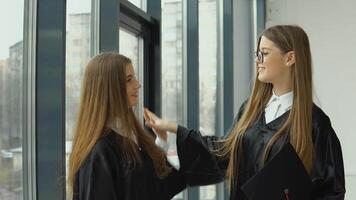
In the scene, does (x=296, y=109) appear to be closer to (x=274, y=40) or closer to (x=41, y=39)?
(x=274, y=40)

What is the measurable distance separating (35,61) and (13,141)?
Answer: 284 mm

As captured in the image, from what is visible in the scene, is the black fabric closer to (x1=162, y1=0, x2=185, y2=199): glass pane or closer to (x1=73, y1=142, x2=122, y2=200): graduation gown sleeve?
(x1=73, y1=142, x2=122, y2=200): graduation gown sleeve

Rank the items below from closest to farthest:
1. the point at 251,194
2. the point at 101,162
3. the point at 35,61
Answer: the point at 101,162, the point at 35,61, the point at 251,194

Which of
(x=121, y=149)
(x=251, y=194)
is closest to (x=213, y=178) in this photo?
(x=251, y=194)

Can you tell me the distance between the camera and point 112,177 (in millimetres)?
1504

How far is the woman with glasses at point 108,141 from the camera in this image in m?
1.48

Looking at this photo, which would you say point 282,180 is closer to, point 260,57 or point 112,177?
point 260,57

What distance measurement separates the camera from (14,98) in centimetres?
167

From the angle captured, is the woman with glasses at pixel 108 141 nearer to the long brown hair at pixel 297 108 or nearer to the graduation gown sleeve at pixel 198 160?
the graduation gown sleeve at pixel 198 160

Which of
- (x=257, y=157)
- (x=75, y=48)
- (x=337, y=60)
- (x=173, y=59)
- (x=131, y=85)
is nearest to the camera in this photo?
(x=131, y=85)

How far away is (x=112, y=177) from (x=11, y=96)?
472 mm

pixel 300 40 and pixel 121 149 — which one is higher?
pixel 300 40

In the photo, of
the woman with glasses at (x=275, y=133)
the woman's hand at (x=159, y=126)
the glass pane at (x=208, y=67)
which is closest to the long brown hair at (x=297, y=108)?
the woman with glasses at (x=275, y=133)

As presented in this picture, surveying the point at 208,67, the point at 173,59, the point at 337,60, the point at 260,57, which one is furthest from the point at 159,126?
the point at 337,60
